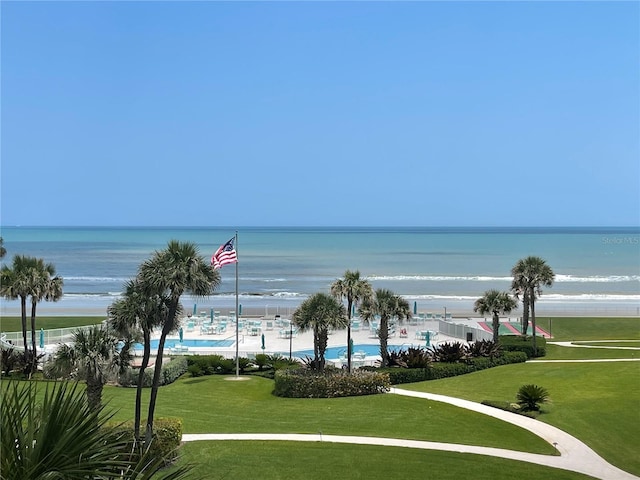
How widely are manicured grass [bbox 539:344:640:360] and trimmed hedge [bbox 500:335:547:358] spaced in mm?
449

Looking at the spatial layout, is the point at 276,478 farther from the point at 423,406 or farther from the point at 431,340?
the point at 431,340

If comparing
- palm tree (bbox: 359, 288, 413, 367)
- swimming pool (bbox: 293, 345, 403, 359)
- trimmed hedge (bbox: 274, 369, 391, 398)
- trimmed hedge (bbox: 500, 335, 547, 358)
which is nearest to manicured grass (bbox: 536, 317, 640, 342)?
trimmed hedge (bbox: 500, 335, 547, 358)

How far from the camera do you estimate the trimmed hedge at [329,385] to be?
25641 millimetres

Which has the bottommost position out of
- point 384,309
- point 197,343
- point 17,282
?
point 197,343

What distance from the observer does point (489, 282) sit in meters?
83.1

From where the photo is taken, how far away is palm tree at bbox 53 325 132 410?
16359 millimetres

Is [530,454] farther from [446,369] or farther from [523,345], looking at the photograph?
[523,345]

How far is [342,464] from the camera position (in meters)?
16.1

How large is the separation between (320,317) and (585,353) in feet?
57.3

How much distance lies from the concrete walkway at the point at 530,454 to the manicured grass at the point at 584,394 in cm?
47

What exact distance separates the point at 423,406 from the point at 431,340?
17342 millimetres

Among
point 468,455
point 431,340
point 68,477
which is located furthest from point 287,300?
point 68,477

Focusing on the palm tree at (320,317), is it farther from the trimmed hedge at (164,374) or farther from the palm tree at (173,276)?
the palm tree at (173,276)

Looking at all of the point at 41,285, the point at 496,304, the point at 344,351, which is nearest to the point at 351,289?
the point at 344,351
